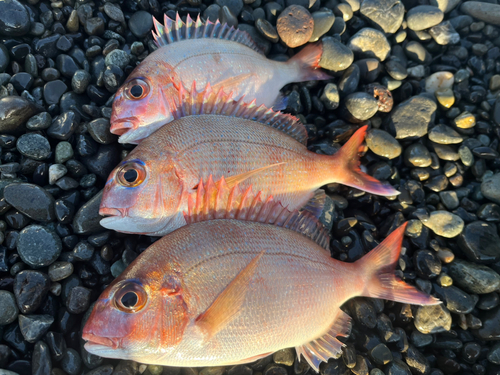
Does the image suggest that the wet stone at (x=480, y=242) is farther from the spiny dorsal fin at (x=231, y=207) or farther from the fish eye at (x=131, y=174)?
the fish eye at (x=131, y=174)

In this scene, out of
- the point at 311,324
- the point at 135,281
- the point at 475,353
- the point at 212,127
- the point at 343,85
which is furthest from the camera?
the point at 343,85

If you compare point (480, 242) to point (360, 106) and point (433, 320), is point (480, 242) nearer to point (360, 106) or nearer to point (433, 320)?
point (433, 320)

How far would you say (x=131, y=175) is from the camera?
229 cm

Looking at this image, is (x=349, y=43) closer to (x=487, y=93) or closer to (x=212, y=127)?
(x=487, y=93)

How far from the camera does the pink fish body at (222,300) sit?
177 centimetres

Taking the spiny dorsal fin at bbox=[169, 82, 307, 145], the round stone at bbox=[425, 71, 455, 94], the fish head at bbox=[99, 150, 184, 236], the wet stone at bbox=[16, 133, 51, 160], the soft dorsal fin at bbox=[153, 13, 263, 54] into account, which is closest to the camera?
the fish head at bbox=[99, 150, 184, 236]

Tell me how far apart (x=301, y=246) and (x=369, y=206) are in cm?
125

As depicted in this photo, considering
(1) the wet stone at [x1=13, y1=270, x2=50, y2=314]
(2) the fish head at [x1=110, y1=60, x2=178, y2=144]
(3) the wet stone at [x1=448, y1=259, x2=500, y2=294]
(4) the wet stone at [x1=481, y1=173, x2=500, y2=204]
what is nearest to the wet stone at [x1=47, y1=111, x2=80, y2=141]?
(2) the fish head at [x1=110, y1=60, x2=178, y2=144]

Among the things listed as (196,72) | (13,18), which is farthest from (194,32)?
(13,18)

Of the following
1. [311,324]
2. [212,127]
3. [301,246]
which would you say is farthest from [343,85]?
[311,324]

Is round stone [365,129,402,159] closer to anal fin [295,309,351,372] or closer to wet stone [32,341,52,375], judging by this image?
anal fin [295,309,351,372]

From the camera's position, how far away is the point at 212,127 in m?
2.48

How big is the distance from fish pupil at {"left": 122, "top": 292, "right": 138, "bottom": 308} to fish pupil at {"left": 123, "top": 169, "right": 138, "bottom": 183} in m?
0.85

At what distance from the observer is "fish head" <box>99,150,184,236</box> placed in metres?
2.27
